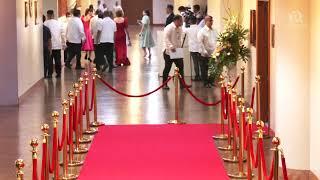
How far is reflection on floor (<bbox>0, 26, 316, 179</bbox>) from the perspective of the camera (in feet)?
37.0

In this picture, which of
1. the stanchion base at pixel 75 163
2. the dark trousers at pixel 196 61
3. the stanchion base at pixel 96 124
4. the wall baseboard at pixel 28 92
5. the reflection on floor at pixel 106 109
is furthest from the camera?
the dark trousers at pixel 196 61

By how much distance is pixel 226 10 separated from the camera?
1831 cm

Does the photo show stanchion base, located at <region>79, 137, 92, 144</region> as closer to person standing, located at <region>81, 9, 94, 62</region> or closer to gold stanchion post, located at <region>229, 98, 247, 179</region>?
gold stanchion post, located at <region>229, 98, 247, 179</region>

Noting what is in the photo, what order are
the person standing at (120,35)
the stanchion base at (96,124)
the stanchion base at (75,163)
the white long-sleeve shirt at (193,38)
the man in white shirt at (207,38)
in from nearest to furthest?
the stanchion base at (75,163) → the stanchion base at (96,124) → the man in white shirt at (207,38) → the white long-sleeve shirt at (193,38) → the person standing at (120,35)

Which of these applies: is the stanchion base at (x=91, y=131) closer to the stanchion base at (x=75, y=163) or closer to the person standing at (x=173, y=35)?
the stanchion base at (x=75, y=163)

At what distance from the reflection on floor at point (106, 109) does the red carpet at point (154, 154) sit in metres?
0.60

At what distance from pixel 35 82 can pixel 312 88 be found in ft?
36.6

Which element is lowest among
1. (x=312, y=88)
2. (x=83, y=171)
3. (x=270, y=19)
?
(x=83, y=171)

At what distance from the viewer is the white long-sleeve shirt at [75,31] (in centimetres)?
2280

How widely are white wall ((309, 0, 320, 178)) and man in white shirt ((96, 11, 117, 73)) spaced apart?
1348 centimetres

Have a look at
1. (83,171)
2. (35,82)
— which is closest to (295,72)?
(83,171)

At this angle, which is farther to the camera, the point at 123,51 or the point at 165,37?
the point at 123,51

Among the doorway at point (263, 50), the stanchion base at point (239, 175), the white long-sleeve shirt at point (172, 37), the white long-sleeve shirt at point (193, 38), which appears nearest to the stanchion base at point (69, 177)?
the stanchion base at point (239, 175)

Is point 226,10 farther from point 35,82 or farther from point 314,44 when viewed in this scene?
point 314,44
